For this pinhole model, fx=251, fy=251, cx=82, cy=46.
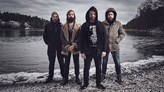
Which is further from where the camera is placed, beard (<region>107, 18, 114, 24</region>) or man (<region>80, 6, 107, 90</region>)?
beard (<region>107, 18, 114, 24</region>)

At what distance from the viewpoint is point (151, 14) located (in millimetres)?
106250

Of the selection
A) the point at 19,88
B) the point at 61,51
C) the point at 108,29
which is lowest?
the point at 19,88

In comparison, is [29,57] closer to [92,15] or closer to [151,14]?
[92,15]

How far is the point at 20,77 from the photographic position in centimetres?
1016

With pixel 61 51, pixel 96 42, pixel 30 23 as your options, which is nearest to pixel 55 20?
pixel 61 51

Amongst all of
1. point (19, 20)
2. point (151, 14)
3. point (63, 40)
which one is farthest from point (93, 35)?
point (19, 20)

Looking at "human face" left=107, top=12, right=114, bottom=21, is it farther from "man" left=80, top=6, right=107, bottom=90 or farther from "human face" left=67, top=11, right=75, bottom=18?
"human face" left=67, top=11, right=75, bottom=18

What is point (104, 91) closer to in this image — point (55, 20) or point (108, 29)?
point (108, 29)

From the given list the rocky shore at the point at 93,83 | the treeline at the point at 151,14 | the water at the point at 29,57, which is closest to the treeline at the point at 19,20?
the treeline at the point at 151,14

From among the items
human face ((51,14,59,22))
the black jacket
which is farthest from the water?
human face ((51,14,59,22))

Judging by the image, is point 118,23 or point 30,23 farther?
point 30,23

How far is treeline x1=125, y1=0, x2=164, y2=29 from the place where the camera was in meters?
103

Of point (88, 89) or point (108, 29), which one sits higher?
point (108, 29)

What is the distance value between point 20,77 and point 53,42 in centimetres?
247
